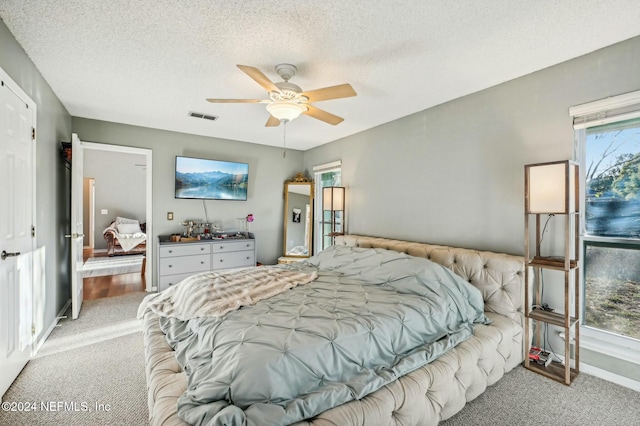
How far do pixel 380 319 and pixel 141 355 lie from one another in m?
2.21

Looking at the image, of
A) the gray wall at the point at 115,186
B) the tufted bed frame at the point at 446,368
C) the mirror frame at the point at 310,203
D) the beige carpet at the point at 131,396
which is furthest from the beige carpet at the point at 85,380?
the gray wall at the point at 115,186

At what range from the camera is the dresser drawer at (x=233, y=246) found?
15.1 feet

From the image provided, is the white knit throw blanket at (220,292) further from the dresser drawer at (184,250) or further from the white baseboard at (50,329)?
the dresser drawer at (184,250)

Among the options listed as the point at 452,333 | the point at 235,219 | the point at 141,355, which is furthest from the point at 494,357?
the point at 235,219

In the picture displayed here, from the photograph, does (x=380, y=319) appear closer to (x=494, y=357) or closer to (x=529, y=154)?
(x=494, y=357)

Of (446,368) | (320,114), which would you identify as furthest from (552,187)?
(320,114)

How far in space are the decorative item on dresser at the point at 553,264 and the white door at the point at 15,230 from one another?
3.84 meters

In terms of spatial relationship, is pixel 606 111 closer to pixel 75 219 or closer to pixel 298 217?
pixel 298 217

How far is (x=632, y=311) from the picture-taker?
2.11 meters

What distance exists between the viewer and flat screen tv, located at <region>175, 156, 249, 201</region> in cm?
A: 462

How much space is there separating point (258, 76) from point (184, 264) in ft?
11.0

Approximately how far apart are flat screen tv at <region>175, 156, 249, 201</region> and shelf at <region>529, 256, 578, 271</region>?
4319 millimetres

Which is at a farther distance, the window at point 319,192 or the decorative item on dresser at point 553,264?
the window at point 319,192

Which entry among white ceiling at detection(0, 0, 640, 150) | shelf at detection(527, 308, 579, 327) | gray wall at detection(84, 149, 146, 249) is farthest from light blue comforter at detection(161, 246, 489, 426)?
gray wall at detection(84, 149, 146, 249)
